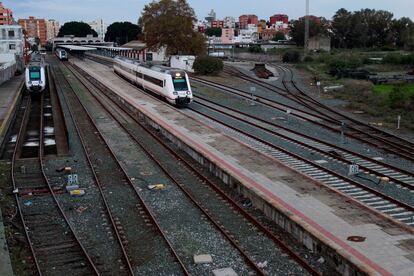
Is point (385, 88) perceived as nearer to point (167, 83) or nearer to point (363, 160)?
point (167, 83)

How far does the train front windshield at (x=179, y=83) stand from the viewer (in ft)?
107

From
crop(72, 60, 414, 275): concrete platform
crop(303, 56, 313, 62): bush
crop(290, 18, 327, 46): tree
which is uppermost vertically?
crop(290, 18, 327, 46): tree

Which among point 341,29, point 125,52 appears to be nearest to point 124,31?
point 125,52

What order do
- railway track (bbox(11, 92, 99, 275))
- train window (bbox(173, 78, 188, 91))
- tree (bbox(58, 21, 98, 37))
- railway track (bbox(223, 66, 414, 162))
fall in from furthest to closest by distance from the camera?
tree (bbox(58, 21, 98, 37))
train window (bbox(173, 78, 188, 91))
railway track (bbox(223, 66, 414, 162))
railway track (bbox(11, 92, 99, 275))

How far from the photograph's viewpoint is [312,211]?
12.6m

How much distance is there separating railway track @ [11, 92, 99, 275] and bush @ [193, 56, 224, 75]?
128 ft

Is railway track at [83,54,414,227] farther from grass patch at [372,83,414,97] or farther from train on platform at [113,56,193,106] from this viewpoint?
grass patch at [372,83,414,97]

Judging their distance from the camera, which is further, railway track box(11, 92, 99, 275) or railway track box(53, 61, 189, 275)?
railway track box(53, 61, 189, 275)

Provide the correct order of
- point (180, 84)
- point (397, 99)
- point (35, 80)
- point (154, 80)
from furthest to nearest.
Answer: point (35, 80), point (154, 80), point (180, 84), point (397, 99)

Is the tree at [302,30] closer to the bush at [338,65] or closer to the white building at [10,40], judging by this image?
the bush at [338,65]

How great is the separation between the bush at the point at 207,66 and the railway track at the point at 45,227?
3915cm

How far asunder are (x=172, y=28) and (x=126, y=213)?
176 ft

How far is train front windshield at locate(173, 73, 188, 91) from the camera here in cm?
3259

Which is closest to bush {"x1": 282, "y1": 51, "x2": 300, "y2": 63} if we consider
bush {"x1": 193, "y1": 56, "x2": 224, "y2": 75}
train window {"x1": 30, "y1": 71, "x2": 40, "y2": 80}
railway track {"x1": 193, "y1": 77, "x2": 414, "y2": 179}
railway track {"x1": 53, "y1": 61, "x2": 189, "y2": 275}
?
bush {"x1": 193, "y1": 56, "x2": 224, "y2": 75}
